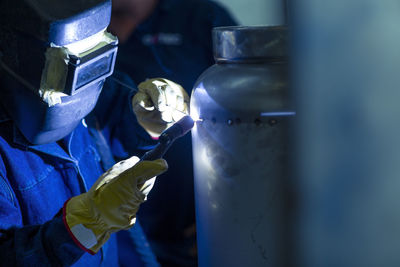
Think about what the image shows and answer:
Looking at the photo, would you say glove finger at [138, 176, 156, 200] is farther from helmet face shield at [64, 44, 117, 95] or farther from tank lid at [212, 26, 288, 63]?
tank lid at [212, 26, 288, 63]

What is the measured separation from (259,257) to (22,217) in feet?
2.06

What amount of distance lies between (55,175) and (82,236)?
289mm

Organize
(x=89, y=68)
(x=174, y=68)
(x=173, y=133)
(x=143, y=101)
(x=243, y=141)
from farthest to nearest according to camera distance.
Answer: (x=174, y=68) → (x=143, y=101) → (x=89, y=68) → (x=173, y=133) → (x=243, y=141)

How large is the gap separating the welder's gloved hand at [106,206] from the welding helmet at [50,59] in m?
0.23

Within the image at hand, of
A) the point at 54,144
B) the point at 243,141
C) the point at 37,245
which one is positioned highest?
the point at 243,141

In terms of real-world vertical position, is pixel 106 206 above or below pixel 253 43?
below

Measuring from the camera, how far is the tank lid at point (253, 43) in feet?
2.73

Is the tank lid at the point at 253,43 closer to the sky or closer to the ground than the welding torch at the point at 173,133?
closer to the sky

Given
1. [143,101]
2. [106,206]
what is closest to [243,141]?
[106,206]

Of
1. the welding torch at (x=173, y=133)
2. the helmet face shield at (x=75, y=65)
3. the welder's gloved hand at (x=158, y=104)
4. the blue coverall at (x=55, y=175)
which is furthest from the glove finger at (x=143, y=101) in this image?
the welding torch at (x=173, y=133)

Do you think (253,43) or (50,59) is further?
(50,59)

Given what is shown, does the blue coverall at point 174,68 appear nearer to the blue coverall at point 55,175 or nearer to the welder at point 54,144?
the blue coverall at point 55,175

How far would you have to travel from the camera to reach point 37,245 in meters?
1.00

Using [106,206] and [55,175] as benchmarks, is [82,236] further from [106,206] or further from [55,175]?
[55,175]
